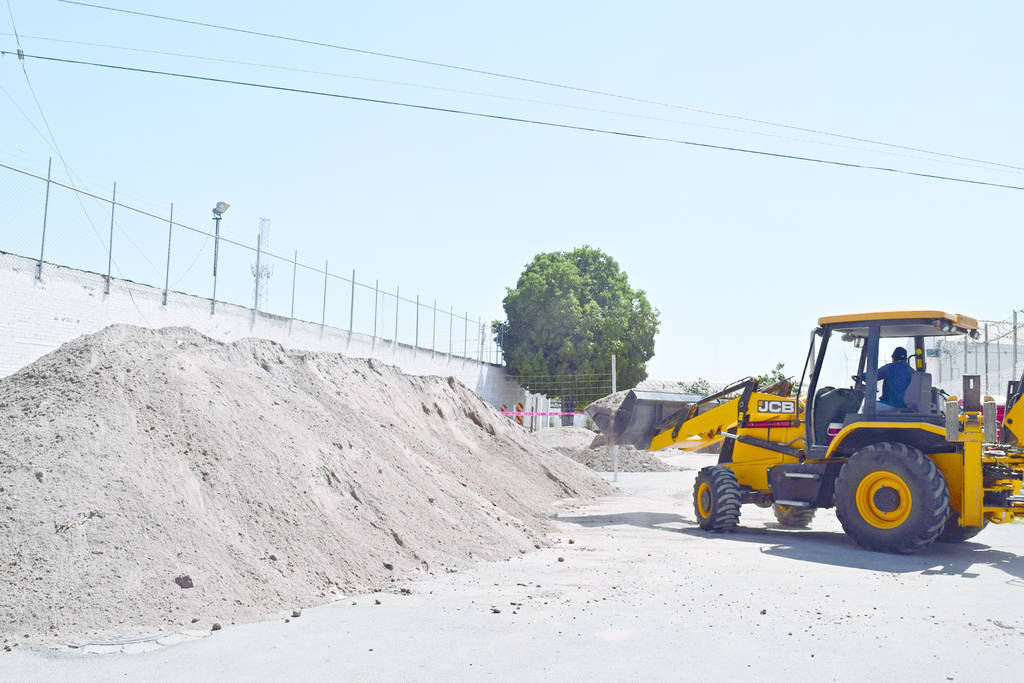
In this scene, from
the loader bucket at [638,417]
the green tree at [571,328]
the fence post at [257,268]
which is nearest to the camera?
the loader bucket at [638,417]

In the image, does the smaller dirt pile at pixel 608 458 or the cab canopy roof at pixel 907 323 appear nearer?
the cab canopy roof at pixel 907 323

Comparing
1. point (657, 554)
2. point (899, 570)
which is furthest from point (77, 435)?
point (899, 570)

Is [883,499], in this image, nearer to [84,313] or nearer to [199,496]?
[199,496]

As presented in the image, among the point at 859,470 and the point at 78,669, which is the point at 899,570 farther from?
the point at 78,669

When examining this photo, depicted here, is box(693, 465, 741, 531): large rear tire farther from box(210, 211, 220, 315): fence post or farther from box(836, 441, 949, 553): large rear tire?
box(210, 211, 220, 315): fence post

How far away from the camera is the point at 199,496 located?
298 inches

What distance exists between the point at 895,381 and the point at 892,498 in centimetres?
150

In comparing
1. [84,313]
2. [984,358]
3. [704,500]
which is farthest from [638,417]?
[984,358]

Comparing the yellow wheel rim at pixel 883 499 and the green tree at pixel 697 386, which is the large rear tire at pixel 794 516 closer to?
the yellow wheel rim at pixel 883 499

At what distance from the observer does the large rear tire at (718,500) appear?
11.4 metres

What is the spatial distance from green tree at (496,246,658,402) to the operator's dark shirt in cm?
2655

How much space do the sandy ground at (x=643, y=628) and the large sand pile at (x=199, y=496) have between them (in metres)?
0.46

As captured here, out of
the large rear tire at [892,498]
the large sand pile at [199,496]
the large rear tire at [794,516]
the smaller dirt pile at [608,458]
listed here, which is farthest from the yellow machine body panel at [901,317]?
the smaller dirt pile at [608,458]

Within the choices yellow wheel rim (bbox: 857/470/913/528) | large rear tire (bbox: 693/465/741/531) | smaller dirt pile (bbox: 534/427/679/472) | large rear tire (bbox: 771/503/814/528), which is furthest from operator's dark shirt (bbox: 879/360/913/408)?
smaller dirt pile (bbox: 534/427/679/472)
